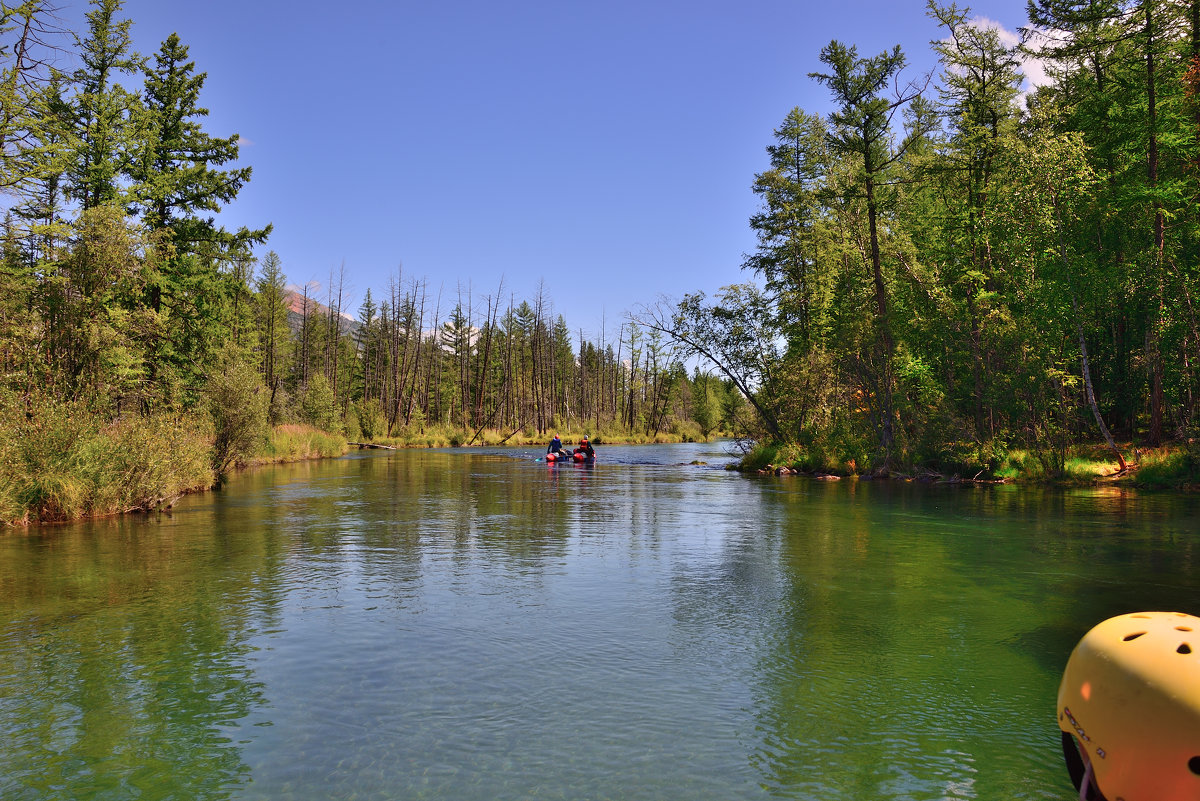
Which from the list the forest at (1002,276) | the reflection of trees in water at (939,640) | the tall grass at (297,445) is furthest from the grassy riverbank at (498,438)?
the reflection of trees in water at (939,640)

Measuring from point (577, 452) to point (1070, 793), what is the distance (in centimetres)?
3754

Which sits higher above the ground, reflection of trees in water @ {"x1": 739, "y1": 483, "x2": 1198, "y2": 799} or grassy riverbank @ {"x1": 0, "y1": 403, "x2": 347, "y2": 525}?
grassy riverbank @ {"x1": 0, "y1": 403, "x2": 347, "y2": 525}

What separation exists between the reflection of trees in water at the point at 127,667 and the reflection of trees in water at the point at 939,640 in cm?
434

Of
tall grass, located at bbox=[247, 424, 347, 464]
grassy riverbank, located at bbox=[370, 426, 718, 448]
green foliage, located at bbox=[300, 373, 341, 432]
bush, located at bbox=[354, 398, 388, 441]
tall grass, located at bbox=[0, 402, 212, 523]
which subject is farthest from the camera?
grassy riverbank, located at bbox=[370, 426, 718, 448]

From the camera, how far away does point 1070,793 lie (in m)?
4.71

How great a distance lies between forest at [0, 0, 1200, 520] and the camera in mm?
19312

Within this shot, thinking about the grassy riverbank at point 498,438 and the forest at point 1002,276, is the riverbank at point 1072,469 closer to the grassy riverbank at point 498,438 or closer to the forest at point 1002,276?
the forest at point 1002,276

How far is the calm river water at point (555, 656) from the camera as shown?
503 cm

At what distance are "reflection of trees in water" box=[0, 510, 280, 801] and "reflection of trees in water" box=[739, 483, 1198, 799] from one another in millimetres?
4337

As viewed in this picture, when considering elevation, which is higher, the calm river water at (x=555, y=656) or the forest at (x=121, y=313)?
the forest at (x=121, y=313)

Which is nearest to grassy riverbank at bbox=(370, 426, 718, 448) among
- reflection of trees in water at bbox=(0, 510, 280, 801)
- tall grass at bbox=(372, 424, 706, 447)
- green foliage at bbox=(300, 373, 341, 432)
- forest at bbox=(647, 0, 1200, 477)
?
tall grass at bbox=(372, 424, 706, 447)

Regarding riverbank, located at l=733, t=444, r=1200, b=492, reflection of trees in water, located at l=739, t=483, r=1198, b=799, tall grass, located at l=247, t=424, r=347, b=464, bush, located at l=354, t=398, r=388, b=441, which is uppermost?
bush, located at l=354, t=398, r=388, b=441

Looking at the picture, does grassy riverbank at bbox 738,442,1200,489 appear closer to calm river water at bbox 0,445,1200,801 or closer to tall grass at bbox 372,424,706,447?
calm river water at bbox 0,445,1200,801

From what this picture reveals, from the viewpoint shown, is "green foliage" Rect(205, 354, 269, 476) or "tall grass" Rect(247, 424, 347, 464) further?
"tall grass" Rect(247, 424, 347, 464)
